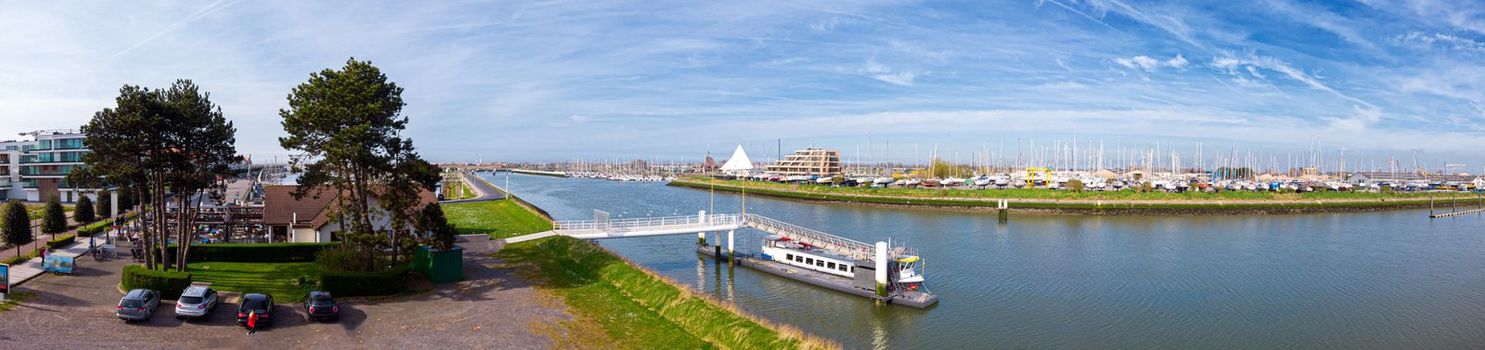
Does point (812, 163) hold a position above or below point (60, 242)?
above

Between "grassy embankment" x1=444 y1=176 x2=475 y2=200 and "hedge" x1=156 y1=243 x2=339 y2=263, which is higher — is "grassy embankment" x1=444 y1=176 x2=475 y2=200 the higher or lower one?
the higher one

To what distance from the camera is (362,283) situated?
2491 cm

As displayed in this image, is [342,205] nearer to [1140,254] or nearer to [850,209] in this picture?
[1140,254]

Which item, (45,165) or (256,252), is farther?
(45,165)

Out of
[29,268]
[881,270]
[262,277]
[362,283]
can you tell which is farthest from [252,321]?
[881,270]

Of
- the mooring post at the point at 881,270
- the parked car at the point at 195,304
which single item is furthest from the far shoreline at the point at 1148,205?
the parked car at the point at 195,304

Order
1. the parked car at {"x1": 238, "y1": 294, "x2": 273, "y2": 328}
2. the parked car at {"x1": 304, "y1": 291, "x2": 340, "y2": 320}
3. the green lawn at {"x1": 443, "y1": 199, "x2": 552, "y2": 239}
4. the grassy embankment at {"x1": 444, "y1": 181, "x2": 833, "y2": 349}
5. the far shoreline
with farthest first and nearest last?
the far shoreline
the green lawn at {"x1": 443, "y1": 199, "x2": 552, "y2": 239}
the grassy embankment at {"x1": 444, "y1": 181, "x2": 833, "y2": 349}
the parked car at {"x1": 304, "y1": 291, "x2": 340, "y2": 320}
the parked car at {"x1": 238, "y1": 294, "x2": 273, "y2": 328}

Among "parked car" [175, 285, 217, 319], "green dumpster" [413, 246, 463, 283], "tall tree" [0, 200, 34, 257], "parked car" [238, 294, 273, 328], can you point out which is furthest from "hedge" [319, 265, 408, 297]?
"tall tree" [0, 200, 34, 257]

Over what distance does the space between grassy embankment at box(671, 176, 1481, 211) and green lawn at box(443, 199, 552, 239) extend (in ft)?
98.7

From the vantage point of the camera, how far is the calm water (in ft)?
90.4

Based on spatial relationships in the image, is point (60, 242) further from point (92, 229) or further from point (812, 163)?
point (812, 163)

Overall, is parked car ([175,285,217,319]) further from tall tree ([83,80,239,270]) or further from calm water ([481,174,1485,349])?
calm water ([481,174,1485,349])

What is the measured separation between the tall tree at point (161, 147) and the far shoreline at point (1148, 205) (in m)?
67.6

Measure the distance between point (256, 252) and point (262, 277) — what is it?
13.6ft
